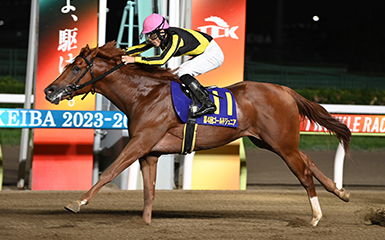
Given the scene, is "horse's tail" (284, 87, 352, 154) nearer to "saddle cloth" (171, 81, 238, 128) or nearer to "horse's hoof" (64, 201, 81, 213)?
"saddle cloth" (171, 81, 238, 128)

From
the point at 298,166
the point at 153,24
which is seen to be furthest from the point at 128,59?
the point at 298,166

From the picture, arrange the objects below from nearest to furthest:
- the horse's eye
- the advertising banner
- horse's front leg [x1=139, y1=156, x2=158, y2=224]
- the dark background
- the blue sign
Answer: the horse's eye
horse's front leg [x1=139, y1=156, x2=158, y2=224]
the blue sign
the advertising banner
the dark background

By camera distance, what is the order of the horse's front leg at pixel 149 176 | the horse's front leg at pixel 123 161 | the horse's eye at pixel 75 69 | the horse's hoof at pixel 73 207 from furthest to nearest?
the horse's front leg at pixel 149 176 → the horse's eye at pixel 75 69 → the horse's front leg at pixel 123 161 → the horse's hoof at pixel 73 207

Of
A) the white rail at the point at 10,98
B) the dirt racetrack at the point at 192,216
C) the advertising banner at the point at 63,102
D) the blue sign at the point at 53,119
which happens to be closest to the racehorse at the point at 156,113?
the dirt racetrack at the point at 192,216

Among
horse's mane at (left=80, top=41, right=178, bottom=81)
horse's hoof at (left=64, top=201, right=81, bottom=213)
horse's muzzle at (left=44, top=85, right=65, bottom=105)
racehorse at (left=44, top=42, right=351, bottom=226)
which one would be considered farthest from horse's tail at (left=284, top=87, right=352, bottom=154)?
horse's hoof at (left=64, top=201, right=81, bottom=213)

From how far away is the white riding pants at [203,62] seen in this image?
15.0ft

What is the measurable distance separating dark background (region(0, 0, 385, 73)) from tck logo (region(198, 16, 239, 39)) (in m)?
14.1

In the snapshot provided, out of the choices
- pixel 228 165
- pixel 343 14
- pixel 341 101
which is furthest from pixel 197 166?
pixel 343 14

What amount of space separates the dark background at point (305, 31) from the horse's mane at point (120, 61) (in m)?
15.7

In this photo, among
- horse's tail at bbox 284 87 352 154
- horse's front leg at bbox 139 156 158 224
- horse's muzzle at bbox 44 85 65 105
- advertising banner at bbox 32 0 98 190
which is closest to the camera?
horse's muzzle at bbox 44 85 65 105

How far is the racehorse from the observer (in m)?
4.22

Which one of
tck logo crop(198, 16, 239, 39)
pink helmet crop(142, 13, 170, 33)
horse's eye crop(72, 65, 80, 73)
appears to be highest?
tck logo crop(198, 16, 239, 39)

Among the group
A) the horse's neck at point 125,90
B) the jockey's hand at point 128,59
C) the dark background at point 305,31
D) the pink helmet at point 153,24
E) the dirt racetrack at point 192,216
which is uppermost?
the dark background at point 305,31

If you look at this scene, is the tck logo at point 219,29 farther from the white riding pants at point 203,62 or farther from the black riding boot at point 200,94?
the black riding boot at point 200,94
